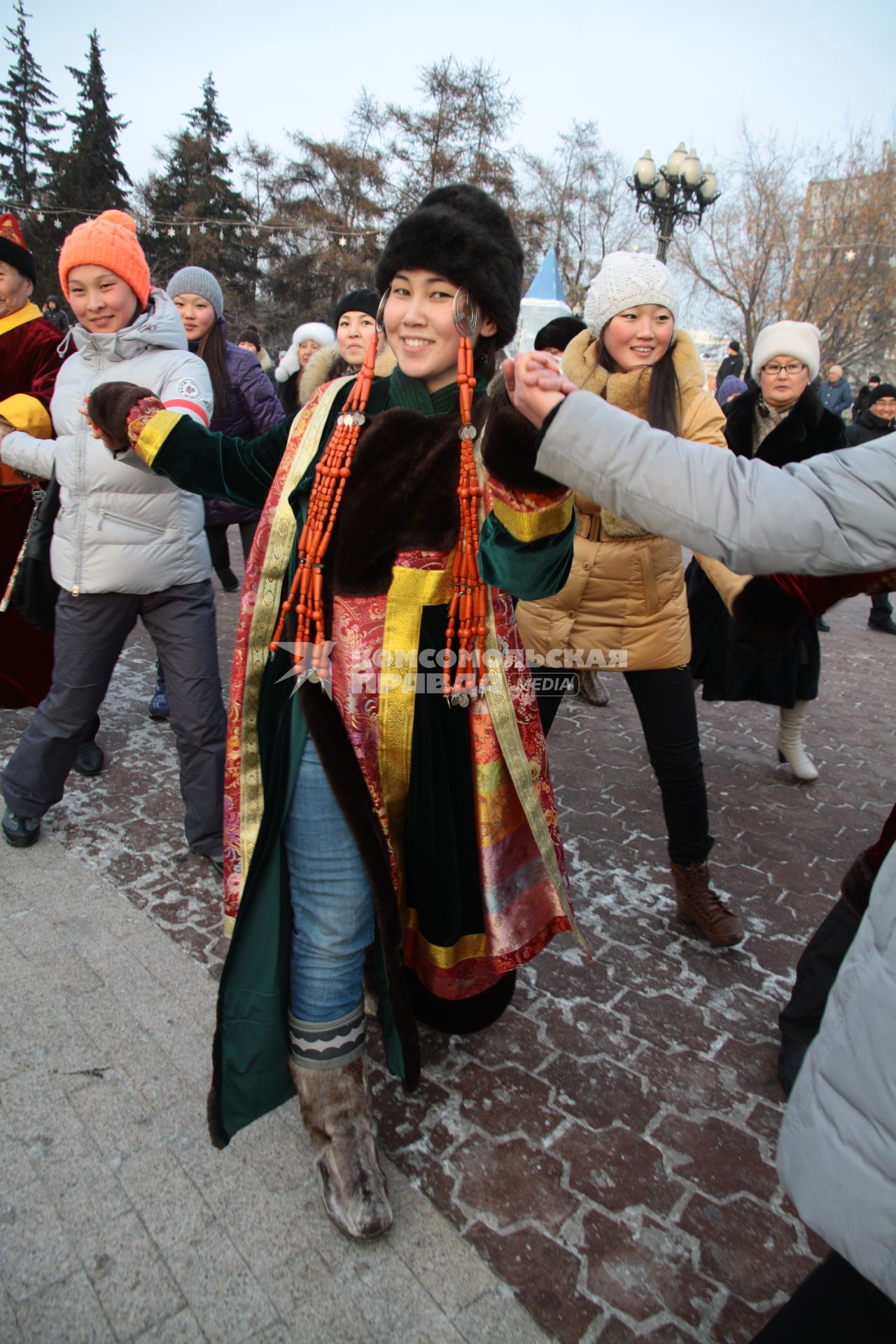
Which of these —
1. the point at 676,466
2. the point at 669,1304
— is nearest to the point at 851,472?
the point at 676,466

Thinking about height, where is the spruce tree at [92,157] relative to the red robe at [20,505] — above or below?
above

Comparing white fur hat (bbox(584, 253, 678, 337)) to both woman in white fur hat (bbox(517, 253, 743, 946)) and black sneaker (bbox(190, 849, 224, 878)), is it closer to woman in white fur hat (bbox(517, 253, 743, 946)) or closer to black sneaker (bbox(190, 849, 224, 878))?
woman in white fur hat (bbox(517, 253, 743, 946))

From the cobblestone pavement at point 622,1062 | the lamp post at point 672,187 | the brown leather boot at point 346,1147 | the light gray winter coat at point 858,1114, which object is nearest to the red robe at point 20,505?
the cobblestone pavement at point 622,1062

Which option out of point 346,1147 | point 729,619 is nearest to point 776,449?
point 729,619

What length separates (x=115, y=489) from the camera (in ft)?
9.88

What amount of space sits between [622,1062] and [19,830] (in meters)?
2.33

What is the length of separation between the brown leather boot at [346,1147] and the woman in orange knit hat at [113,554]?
1.42m

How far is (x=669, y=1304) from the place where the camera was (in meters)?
1.71

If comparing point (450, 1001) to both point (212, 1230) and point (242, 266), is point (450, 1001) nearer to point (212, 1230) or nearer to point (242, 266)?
point (212, 1230)

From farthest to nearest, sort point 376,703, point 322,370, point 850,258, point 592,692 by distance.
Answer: point 850,258, point 592,692, point 322,370, point 376,703

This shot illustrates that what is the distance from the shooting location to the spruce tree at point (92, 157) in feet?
105

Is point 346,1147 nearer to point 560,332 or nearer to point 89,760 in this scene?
point 89,760

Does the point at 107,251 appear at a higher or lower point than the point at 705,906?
higher

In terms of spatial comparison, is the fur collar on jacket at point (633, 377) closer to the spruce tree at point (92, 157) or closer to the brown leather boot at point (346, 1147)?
the brown leather boot at point (346, 1147)
